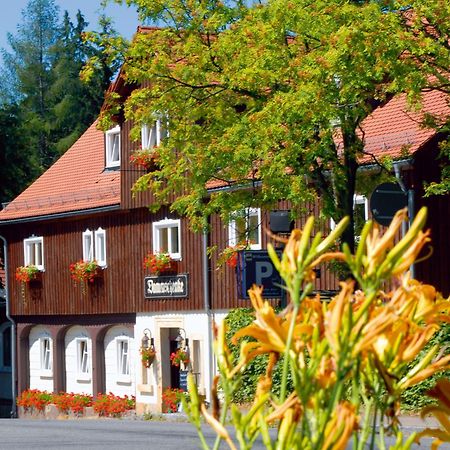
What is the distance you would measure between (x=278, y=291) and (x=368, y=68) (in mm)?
6215

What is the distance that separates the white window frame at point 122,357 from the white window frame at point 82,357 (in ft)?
5.61

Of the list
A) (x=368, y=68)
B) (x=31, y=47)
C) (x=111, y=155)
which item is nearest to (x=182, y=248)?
(x=111, y=155)

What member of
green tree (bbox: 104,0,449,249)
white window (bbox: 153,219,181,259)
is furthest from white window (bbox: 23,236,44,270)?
green tree (bbox: 104,0,449,249)

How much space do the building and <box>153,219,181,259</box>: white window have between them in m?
0.03

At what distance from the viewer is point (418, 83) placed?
21.8 meters

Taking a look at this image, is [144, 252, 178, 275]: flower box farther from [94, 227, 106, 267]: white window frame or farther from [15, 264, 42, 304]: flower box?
[15, 264, 42, 304]: flower box

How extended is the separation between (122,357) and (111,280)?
7.41 ft

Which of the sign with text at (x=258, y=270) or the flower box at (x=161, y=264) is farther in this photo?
the flower box at (x=161, y=264)

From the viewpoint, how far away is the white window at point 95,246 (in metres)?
39.9

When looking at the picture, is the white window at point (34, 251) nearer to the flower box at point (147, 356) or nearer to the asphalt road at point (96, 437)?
the flower box at point (147, 356)

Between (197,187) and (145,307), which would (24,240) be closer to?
(145,307)

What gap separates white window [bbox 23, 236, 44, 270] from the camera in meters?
42.9

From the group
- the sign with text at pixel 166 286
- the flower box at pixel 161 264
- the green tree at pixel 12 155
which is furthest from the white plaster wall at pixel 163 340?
the green tree at pixel 12 155

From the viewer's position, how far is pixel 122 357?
1553 inches
